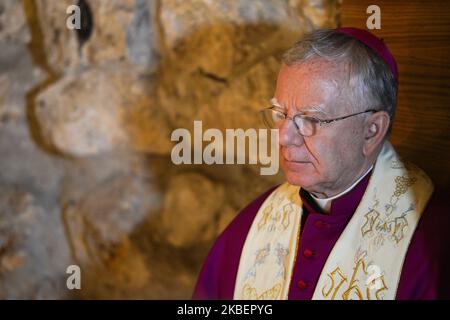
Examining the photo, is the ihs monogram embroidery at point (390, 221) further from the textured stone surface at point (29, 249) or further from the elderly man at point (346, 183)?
the textured stone surface at point (29, 249)

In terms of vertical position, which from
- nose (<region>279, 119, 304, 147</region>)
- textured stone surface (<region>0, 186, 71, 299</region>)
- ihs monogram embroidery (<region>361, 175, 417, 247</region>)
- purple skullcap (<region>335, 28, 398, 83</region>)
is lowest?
textured stone surface (<region>0, 186, 71, 299</region>)

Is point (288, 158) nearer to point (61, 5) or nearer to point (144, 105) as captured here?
point (144, 105)

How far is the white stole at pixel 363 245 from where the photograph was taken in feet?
4.50

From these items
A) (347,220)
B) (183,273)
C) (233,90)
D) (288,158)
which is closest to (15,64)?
(233,90)

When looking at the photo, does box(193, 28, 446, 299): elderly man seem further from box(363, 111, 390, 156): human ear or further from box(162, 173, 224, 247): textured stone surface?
box(162, 173, 224, 247): textured stone surface

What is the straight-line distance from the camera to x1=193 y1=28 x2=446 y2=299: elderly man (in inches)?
53.6

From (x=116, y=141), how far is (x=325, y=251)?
849 mm

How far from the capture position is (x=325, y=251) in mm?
1488

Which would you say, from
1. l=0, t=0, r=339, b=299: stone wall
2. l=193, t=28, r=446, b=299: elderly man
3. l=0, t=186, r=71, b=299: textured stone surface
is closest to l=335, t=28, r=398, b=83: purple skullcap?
l=193, t=28, r=446, b=299: elderly man

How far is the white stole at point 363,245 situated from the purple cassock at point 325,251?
0.02 m

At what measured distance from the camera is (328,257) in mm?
1464

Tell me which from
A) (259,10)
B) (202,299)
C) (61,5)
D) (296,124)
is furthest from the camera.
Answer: (61,5)
